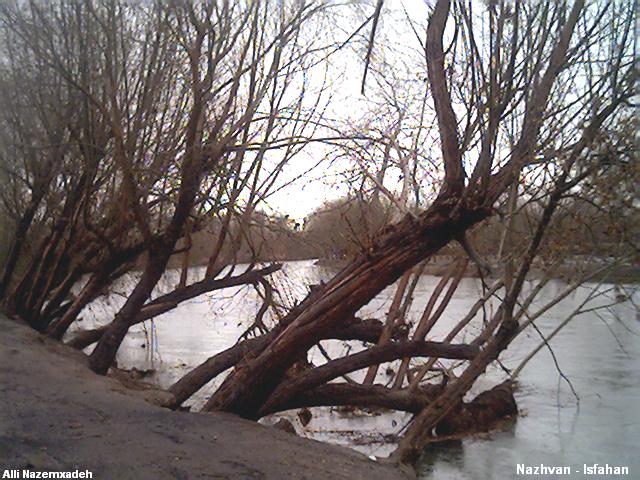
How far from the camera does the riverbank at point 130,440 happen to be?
521cm

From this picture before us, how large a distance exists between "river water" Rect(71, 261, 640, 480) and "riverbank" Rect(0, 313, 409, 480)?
3141 mm

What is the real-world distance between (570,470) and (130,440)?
17.7ft

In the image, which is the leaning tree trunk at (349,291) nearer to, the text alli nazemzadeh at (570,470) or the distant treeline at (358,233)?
the distant treeline at (358,233)

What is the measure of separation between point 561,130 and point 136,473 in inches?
217

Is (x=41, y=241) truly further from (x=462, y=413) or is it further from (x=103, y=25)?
(x=462, y=413)

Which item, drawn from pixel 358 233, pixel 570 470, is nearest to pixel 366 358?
pixel 358 233

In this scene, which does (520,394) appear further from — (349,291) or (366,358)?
(349,291)

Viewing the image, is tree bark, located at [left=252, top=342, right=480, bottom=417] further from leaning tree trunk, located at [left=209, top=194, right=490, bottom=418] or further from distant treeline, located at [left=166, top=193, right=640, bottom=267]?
distant treeline, located at [left=166, top=193, right=640, bottom=267]

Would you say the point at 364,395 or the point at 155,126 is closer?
the point at 364,395

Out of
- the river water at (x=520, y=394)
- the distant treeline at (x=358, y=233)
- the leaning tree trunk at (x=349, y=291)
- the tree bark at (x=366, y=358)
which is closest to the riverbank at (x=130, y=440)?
the leaning tree trunk at (x=349, y=291)

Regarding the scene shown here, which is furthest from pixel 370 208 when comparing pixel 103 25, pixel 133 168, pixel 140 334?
pixel 140 334

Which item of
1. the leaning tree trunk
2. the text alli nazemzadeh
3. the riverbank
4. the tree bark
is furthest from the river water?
the riverbank

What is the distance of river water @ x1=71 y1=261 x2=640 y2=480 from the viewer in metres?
9.51

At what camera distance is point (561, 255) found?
866cm
